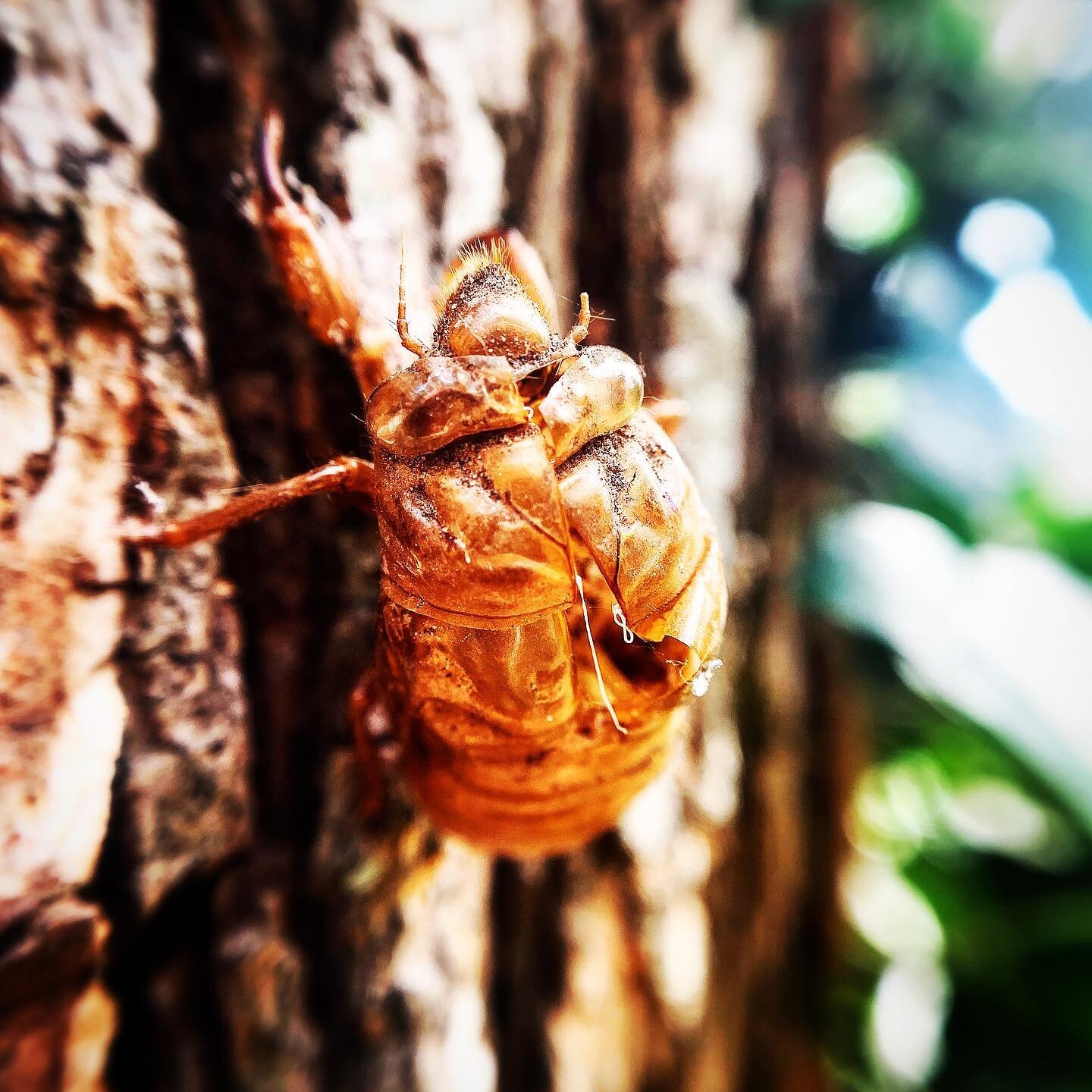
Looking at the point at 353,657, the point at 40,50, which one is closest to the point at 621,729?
the point at 353,657

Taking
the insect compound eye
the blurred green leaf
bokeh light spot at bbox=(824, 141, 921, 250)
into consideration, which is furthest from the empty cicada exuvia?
bokeh light spot at bbox=(824, 141, 921, 250)

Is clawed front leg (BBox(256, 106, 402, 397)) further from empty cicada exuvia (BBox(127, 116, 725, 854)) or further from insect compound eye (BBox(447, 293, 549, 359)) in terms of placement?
insect compound eye (BBox(447, 293, 549, 359))

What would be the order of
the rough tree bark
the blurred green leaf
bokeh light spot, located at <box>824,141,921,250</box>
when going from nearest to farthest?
1. the rough tree bark
2. the blurred green leaf
3. bokeh light spot, located at <box>824,141,921,250</box>

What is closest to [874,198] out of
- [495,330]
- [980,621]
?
[980,621]

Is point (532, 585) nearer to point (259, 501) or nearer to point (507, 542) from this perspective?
point (507, 542)

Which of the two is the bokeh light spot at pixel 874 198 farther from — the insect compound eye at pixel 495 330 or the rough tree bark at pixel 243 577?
the insect compound eye at pixel 495 330

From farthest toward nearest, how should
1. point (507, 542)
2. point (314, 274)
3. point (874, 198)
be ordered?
point (874, 198), point (314, 274), point (507, 542)

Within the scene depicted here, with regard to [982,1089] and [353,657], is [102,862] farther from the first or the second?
[982,1089]

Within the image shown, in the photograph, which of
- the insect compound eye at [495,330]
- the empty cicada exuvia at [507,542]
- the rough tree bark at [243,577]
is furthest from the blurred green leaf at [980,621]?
the insect compound eye at [495,330]
